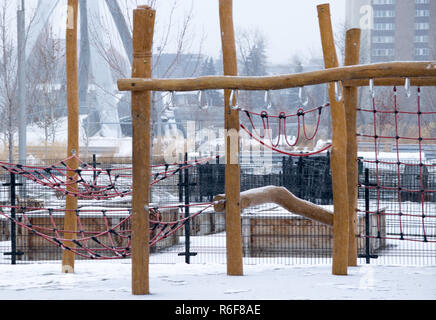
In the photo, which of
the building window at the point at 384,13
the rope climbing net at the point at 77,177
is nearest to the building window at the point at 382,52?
the building window at the point at 384,13

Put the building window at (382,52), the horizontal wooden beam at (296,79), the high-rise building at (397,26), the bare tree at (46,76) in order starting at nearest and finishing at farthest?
the horizontal wooden beam at (296,79) < the bare tree at (46,76) < the high-rise building at (397,26) < the building window at (382,52)

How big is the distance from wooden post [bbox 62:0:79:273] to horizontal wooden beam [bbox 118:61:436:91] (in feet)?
6.65

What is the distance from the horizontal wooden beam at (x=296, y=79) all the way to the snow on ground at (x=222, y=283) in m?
1.77

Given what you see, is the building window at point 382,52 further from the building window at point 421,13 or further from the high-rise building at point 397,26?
the building window at point 421,13

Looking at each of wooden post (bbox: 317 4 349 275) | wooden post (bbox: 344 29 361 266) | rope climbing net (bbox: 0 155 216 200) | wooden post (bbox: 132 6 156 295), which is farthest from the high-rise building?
wooden post (bbox: 132 6 156 295)

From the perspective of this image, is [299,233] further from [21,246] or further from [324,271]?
[21,246]

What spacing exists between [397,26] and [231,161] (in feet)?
200

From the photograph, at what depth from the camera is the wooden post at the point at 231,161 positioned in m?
6.67

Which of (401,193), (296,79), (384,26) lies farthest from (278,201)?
(384,26)

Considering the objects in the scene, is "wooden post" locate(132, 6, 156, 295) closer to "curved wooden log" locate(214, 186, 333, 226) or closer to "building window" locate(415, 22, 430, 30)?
"curved wooden log" locate(214, 186, 333, 226)

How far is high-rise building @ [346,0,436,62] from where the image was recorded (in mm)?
60156

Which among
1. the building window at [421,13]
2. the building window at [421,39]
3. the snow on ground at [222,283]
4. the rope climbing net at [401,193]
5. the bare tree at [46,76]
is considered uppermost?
the building window at [421,13]

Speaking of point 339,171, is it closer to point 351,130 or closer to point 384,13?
point 351,130
